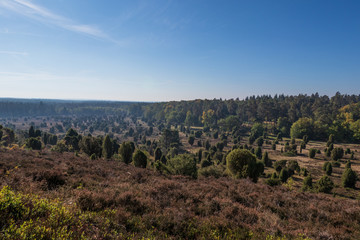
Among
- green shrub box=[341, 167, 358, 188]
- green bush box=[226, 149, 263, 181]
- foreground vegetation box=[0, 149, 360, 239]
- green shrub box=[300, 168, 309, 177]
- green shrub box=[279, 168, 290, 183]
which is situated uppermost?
foreground vegetation box=[0, 149, 360, 239]

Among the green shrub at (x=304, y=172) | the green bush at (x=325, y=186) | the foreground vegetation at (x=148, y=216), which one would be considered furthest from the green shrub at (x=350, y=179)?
the foreground vegetation at (x=148, y=216)

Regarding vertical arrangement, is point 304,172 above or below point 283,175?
below

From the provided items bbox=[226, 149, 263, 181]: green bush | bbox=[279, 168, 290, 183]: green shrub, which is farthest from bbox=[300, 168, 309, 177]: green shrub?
bbox=[226, 149, 263, 181]: green bush

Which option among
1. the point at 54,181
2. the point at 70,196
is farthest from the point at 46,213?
the point at 54,181

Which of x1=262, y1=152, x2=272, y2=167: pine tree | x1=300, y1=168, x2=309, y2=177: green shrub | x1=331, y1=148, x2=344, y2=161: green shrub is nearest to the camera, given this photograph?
x1=300, y1=168, x2=309, y2=177: green shrub

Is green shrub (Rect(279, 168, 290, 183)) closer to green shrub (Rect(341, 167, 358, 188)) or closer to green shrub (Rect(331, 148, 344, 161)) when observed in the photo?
green shrub (Rect(341, 167, 358, 188))

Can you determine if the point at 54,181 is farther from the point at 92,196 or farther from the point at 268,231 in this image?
the point at 268,231

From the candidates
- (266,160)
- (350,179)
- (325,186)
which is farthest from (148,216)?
(266,160)

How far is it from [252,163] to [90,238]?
26.9 metres

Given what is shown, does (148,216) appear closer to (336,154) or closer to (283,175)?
(283,175)

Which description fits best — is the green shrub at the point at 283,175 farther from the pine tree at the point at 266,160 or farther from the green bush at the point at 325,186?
the pine tree at the point at 266,160

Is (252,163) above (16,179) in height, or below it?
below

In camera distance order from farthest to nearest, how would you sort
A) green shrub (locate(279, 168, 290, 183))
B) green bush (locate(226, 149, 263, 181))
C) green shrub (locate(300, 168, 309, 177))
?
green shrub (locate(300, 168, 309, 177)) → green shrub (locate(279, 168, 290, 183)) → green bush (locate(226, 149, 263, 181))

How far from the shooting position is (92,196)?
9.10 meters
